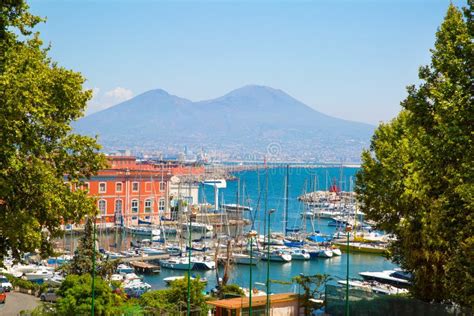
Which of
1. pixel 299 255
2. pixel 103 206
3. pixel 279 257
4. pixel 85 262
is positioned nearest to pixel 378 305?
pixel 85 262

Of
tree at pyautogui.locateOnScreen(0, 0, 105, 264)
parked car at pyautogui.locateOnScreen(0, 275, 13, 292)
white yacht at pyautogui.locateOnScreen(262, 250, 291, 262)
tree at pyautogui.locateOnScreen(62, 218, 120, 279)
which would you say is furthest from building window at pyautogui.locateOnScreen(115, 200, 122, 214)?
tree at pyautogui.locateOnScreen(0, 0, 105, 264)

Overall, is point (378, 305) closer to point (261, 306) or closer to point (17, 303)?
point (261, 306)

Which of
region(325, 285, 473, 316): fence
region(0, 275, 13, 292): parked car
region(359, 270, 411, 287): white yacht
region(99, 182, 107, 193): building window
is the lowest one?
region(359, 270, 411, 287): white yacht

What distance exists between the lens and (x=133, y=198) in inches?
2159

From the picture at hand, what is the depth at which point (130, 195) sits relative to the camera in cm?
5406

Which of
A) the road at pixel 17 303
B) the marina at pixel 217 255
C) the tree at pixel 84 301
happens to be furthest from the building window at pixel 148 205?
the tree at pixel 84 301

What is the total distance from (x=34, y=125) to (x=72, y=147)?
120 cm

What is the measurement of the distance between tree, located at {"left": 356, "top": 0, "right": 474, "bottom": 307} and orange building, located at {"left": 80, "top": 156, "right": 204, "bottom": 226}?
34.4m

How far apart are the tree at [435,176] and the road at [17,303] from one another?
11282 millimetres

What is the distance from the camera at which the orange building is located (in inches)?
2016

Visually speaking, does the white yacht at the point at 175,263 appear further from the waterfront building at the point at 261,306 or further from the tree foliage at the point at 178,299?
the waterfront building at the point at 261,306

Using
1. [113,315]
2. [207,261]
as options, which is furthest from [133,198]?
[113,315]

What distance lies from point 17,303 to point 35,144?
532 inches

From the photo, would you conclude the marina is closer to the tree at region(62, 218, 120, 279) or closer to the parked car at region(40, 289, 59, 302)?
the parked car at region(40, 289, 59, 302)
